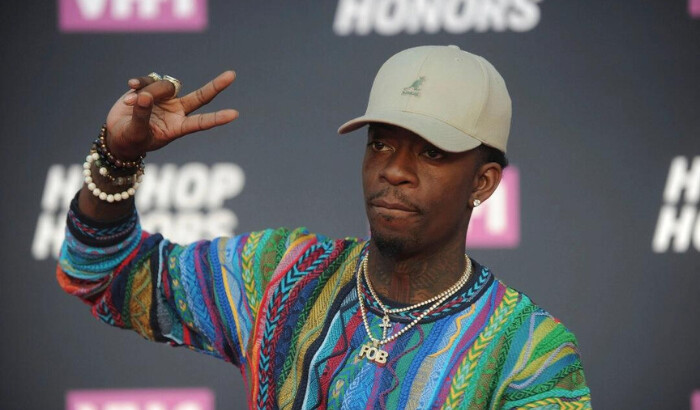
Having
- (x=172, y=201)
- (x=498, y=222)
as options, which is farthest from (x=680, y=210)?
(x=172, y=201)

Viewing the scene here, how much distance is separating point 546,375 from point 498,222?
1.92 m

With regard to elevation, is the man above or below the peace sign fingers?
below

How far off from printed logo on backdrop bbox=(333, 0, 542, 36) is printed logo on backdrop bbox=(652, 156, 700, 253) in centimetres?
71

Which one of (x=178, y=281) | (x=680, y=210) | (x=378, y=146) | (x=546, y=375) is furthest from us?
(x=680, y=210)

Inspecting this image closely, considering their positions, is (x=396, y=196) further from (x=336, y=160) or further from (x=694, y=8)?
(x=694, y=8)

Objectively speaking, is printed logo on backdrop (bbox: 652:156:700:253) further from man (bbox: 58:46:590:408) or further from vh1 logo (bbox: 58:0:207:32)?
man (bbox: 58:46:590:408)

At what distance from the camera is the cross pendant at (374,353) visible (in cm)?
161

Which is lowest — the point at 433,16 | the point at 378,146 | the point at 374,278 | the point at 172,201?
the point at 374,278

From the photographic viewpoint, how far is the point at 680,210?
338 cm

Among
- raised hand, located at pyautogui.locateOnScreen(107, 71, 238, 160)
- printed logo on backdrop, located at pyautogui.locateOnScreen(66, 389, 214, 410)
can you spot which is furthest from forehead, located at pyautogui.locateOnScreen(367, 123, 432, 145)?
printed logo on backdrop, located at pyautogui.locateOnScreen(66, 389, 214, 410)

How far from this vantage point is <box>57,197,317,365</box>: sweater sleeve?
175 cm

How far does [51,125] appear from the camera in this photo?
346 cm

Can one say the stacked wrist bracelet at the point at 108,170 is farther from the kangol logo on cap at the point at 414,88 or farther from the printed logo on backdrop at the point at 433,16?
the printed logo on backdrop at the point at 433,16

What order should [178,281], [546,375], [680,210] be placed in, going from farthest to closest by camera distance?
[680,210] → [178,281] → [546,375]
